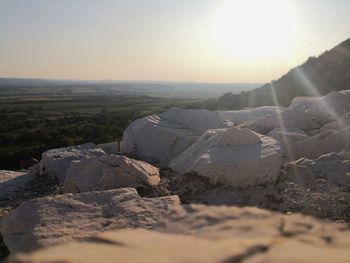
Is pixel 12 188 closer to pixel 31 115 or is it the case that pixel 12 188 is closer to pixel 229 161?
pixel 229 161

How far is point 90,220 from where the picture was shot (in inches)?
251

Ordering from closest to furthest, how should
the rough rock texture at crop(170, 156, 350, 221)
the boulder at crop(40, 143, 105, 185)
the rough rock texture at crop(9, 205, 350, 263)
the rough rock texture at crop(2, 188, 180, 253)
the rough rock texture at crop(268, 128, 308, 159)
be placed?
1. the rough rock texture at crop(9, 205, 350, 263)
2. the rough rock texture at crop(2, 188, 180, 253)
3. the rough rock texture at crop(170, 156, 350, 221)
4. the rough rock texture at crop(268, 128, 308, 159)
5. the boulder at crop(40, 143, 105, 185)

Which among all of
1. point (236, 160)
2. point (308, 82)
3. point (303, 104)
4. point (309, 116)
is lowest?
point (236, 160)

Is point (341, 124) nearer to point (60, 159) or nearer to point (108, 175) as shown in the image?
point (108, 175)

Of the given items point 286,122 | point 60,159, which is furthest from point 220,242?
point 286,122

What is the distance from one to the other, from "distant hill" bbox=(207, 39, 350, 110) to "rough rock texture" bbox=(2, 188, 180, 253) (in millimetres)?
20494

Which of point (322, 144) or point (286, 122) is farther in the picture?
point (286, 122)

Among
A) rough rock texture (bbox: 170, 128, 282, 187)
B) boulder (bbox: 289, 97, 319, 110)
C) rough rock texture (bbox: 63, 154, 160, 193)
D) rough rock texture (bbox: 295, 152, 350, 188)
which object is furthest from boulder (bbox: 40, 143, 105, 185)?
boulder (bbox: 289, 97, 319, 110)

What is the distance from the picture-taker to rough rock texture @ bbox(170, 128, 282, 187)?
8.50 metres

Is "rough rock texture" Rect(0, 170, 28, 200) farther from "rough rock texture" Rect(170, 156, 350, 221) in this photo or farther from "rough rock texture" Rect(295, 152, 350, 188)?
"rough rock texture" Rect(295, 152, 350, 188)

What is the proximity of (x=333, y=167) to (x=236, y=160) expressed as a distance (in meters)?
2.01

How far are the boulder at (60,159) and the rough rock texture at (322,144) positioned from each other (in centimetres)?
582

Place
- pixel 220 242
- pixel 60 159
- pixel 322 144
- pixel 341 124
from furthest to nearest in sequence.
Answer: pixel 60 159
pixel 341 124
pixel 322 144
pixel 220 242

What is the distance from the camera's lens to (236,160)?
344 inches
